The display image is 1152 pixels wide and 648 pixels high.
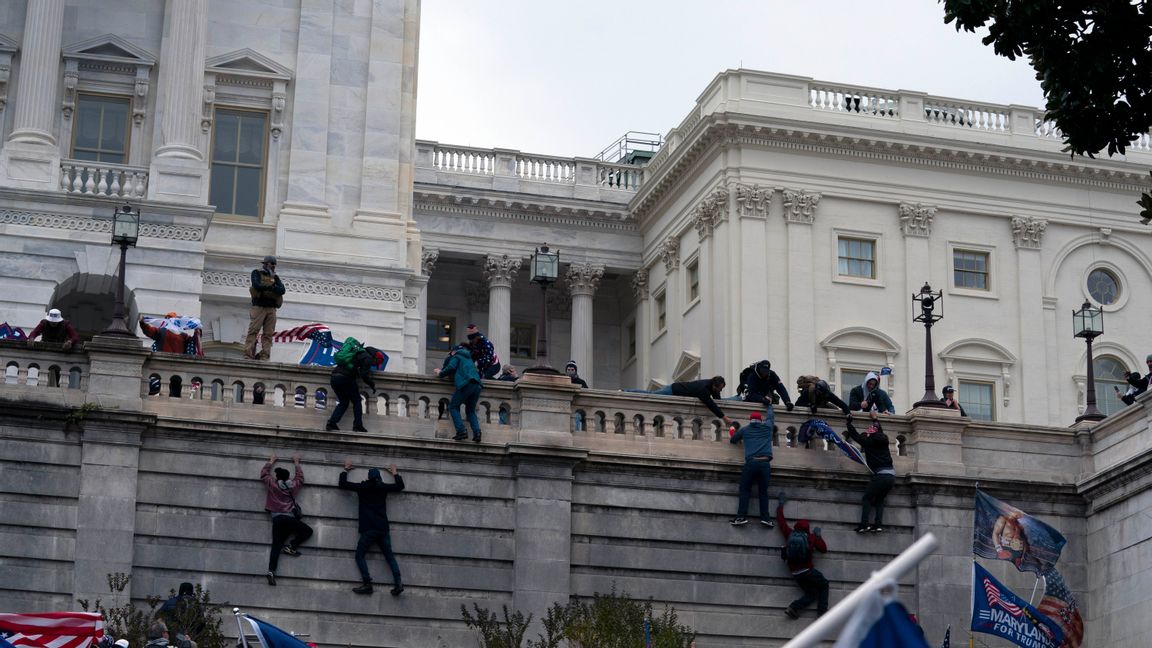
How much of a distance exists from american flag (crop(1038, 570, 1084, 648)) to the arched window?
30.1 m

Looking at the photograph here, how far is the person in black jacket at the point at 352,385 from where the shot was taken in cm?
3191

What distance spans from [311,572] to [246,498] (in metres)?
1.51

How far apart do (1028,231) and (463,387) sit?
123ft

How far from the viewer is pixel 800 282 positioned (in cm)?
6300

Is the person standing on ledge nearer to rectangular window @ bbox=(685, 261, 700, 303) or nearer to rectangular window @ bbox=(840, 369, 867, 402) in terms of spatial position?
rectangular window @ bbox=(840, 369, 867, 402)

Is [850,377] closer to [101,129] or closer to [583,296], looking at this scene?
[583,296]

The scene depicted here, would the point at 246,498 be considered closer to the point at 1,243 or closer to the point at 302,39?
the point at 1,243

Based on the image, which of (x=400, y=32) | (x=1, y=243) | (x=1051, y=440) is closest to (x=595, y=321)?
(x=400, y=32)

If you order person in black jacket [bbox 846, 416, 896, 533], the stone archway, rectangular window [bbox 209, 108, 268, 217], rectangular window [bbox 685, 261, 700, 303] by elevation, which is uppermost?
rectangular window [bbox 685, 261, 700, 303]

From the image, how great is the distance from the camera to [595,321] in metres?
73.4

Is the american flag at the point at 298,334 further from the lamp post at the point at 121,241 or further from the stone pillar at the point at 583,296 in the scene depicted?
the stone pillar at the point at 583,296

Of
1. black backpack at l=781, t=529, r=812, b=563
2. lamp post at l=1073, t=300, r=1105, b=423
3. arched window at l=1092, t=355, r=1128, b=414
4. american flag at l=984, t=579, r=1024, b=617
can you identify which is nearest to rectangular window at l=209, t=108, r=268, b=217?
black backpack at l=781, t=529, r=812, b=563

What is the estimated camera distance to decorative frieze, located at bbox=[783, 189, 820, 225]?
209 ft

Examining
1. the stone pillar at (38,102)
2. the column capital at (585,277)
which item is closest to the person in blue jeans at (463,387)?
the stone pillar at (38,102)
